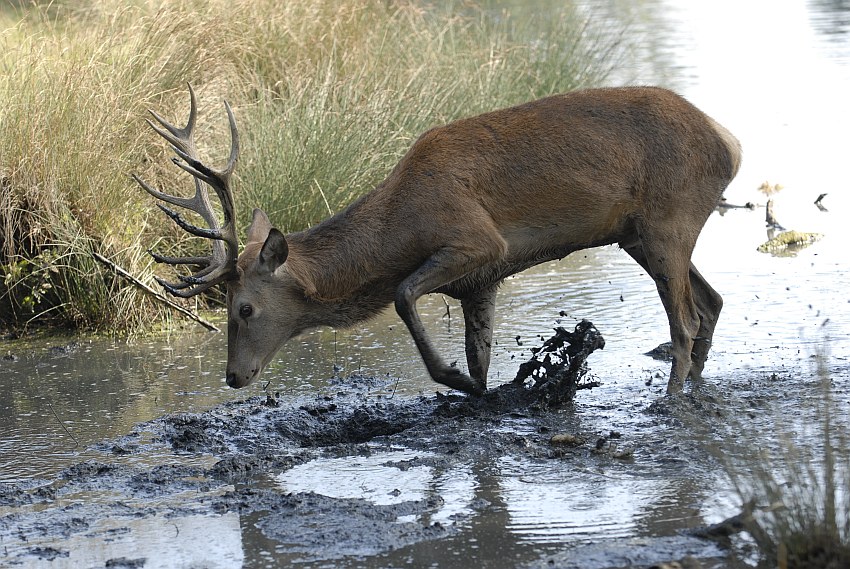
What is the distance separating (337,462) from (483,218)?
164 centimetres

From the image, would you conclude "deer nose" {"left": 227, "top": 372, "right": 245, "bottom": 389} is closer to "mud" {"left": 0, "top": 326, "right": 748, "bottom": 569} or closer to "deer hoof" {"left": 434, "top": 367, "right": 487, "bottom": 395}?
→ "mud" {"left": 0, "top": 326, "right": 748, "bottom": 569}

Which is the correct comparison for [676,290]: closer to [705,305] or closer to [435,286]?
[705,305]

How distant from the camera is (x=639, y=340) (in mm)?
8367

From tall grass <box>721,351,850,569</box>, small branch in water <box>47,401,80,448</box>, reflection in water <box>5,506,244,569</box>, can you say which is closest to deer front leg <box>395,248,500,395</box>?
reflection in water <box>5,506,244,569</box>

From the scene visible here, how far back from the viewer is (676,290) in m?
7.41

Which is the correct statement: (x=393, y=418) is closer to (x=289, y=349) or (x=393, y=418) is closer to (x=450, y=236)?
(x=450, y=236)

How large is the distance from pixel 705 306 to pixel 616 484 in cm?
242

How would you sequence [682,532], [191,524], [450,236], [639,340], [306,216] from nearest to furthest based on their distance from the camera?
[682,532] < [191,524] < [450,236] < [639,340] < [306,216]

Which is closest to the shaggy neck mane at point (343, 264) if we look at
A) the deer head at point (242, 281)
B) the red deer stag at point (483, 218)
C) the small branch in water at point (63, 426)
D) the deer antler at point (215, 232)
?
the red deer stag at point (483, 218)

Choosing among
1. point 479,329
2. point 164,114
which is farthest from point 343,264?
point 164,114

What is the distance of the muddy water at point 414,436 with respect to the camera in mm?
5223

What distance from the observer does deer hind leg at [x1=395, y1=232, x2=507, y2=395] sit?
6969mm

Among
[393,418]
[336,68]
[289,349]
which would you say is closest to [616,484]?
[393,418]

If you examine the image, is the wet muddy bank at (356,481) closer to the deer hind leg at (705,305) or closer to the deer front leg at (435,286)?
the deer front leg at (435,286)
